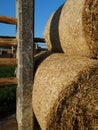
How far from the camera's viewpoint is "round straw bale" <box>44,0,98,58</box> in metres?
4.51

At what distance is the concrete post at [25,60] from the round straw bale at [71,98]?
58cm

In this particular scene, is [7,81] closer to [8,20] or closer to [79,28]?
[8,20]

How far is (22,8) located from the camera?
491cm

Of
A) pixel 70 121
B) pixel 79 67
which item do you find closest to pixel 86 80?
pixel 79 67

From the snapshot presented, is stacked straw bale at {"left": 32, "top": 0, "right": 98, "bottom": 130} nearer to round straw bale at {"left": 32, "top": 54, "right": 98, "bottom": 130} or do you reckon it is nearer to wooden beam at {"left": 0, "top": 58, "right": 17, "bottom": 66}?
round straw bale at {"left": 32, "top": 54, "right": 98, "bottom": 130}

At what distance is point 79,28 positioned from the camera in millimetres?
4539

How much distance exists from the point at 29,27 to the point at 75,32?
804mm

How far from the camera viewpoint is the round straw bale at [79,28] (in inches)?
178

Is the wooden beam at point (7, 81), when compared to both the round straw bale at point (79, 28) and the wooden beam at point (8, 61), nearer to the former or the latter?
the wooden beam at point (8, 61)

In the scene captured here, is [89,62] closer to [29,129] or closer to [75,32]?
[75,32]

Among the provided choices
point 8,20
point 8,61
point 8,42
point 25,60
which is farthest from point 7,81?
point 8,20

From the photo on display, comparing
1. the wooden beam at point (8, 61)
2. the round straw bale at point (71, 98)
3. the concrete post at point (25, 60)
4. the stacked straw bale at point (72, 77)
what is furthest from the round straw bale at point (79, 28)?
the wooden beam at point (8, 61)

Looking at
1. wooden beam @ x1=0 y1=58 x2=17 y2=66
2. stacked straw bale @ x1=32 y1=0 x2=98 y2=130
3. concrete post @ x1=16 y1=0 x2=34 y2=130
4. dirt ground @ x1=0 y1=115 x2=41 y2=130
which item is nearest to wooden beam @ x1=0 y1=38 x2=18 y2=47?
concrete post @ x1=16 y1=0 x2=34 y2=130

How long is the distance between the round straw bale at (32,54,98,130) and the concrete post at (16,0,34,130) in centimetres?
58
